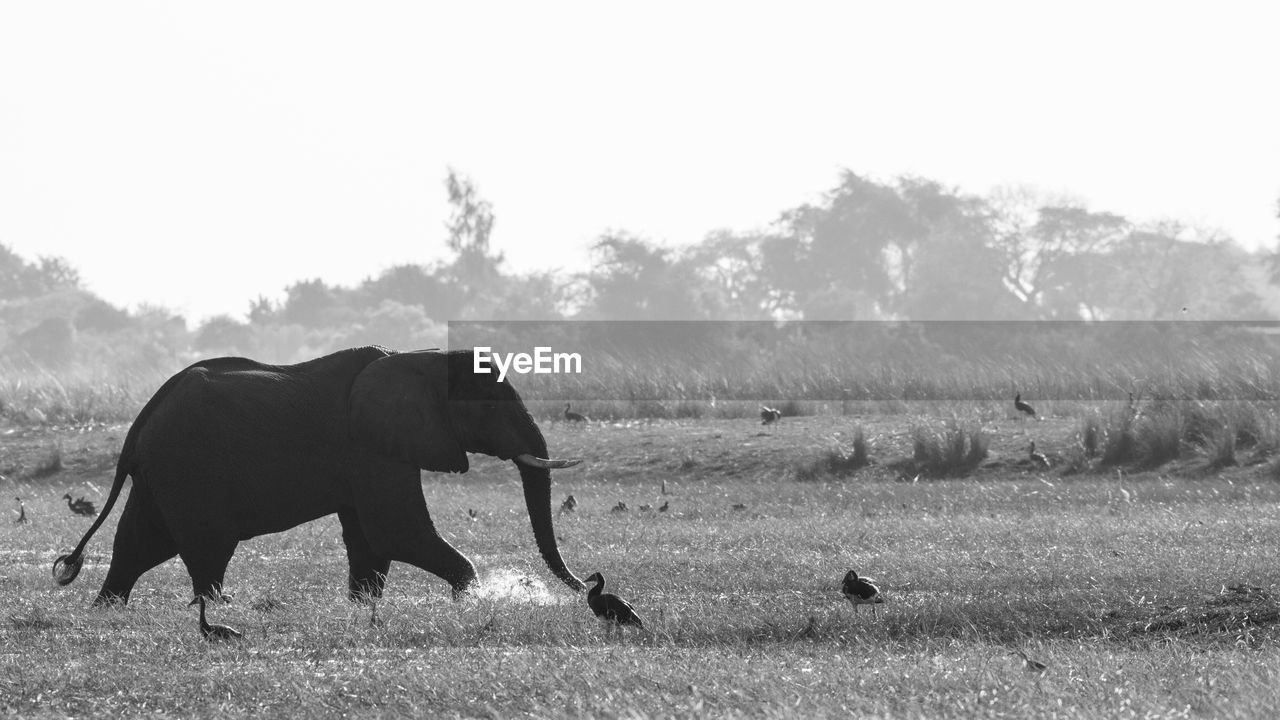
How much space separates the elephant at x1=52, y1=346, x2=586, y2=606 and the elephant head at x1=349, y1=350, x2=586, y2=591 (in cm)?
1

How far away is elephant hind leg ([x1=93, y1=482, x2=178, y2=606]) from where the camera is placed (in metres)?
12.9

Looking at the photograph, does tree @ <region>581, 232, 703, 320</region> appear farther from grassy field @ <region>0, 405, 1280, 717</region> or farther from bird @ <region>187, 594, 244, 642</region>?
bird @ <region>187, 594, 244, 642</region>

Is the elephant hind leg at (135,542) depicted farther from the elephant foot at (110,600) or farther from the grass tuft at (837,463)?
the grass tuft at (837,463)

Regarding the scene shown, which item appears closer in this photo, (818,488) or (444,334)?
(818,488)

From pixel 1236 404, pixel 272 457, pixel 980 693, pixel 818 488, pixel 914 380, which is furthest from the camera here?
pixel 914 380

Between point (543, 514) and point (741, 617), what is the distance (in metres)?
2.70

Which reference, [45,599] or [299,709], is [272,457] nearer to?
[45,599]

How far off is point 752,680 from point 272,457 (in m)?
5.28

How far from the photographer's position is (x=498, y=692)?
28.3 feet

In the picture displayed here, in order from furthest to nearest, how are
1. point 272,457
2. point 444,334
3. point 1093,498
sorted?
point 444,334 → point 1093,498 → point 272,457

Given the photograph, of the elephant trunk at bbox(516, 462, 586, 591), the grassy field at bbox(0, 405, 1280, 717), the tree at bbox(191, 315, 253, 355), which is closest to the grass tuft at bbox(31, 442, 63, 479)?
the grassy field at bbox(0, 405, 1280, 717)

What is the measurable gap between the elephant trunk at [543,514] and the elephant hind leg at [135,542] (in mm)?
2595

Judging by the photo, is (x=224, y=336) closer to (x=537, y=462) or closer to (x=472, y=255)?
(x=472, y=255)

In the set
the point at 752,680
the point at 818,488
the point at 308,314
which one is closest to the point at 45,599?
the point at 752,680
